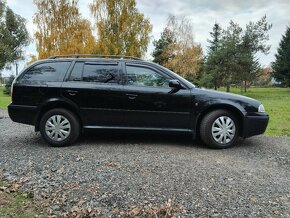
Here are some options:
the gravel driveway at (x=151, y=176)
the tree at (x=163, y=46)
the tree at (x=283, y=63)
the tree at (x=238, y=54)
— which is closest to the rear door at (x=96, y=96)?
the gravel driveway at (x=151, y=176)

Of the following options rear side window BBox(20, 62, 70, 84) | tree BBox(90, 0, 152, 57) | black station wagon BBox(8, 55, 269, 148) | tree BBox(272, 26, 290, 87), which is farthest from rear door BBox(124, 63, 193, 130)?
tree BBox(272, 26, 290, 87)

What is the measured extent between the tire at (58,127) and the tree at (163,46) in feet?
116

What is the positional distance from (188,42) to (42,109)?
35.7 meters

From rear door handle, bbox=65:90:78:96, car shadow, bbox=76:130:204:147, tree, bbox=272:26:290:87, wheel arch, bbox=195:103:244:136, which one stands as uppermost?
tree, bbox=272:26:290:87

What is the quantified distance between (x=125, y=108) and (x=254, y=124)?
2.53 meters

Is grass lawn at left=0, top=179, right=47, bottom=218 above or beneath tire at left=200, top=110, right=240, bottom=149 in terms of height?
beneath

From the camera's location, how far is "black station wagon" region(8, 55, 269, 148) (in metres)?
6.43

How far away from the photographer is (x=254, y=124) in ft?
21.4

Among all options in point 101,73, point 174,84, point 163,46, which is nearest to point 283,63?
point 163,46

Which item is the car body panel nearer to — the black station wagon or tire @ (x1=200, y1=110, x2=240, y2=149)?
the black station wagon

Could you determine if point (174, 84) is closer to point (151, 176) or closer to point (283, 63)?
point (151, 176)

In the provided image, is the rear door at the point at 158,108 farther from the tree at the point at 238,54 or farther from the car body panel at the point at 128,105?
the tree at the point at 238,54

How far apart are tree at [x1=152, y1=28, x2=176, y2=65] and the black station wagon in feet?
115

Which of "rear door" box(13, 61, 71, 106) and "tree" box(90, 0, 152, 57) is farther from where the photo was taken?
"tree" box(90, 0, 152, 57)
